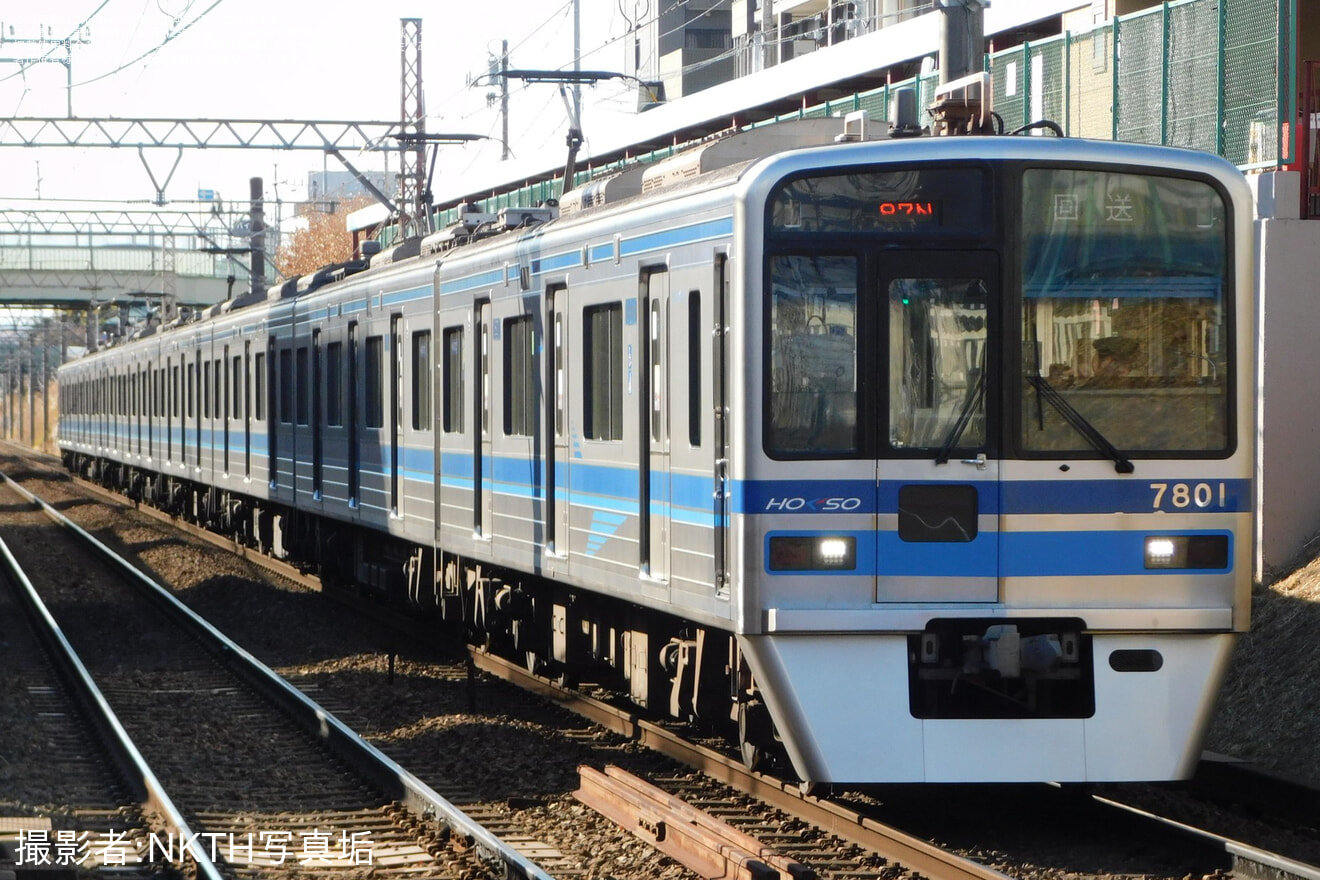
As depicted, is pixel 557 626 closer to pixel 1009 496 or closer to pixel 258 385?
pixel 1009 496

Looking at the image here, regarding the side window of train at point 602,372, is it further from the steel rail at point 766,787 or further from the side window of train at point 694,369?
the steel rail at point 766,787

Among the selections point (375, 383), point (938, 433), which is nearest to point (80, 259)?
point (375, 383)

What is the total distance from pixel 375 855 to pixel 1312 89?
9.01m

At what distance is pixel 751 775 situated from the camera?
846 cm

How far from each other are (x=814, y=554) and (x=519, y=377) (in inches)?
161

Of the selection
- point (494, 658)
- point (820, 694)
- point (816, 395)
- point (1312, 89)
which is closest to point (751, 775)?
point (820, 694)

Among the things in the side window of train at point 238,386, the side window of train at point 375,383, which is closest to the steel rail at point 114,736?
the side window of train at point 375,383

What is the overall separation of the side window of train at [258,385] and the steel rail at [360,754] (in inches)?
168

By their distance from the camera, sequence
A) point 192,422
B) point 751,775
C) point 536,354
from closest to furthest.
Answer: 1. point 751,775
2. point 536,354
3. point 192,422

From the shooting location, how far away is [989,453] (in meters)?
7.45

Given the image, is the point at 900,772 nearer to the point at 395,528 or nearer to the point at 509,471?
the point at 509,471

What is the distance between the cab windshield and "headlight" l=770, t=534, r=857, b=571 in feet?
2.69

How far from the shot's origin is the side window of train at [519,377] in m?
10.8

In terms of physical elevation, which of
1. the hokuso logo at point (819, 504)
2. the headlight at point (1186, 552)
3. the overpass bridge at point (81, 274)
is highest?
the overpass bridge at point (81, 274)
